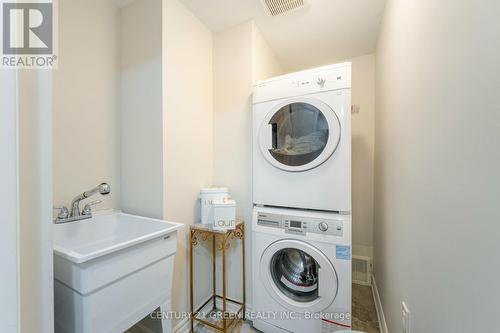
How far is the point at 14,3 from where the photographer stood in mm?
535

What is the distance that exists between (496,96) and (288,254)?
1.34 m

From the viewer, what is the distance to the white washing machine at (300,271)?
46.7 inches

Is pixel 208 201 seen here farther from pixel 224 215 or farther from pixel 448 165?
pixel 448 165

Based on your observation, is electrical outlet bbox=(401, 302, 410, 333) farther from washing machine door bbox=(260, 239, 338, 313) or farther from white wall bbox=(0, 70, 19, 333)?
white wall bbox=(0, 70, 19, 333)

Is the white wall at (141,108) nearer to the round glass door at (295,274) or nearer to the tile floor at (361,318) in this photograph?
the round glass door at (295,274)

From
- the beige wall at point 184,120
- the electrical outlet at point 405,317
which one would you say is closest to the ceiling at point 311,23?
the beige wall at point 184,120

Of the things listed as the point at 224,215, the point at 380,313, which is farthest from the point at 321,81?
the point at 380,313

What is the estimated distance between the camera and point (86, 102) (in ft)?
4.33

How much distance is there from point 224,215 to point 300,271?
2.24 feet

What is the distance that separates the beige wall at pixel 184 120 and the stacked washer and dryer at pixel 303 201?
47 cm

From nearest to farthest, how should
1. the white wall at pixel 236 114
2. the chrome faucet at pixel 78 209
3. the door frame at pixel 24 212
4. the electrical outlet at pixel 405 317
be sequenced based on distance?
the door frame at pixel 24 212 < the electrical outlet at pixel 405 317 < the chrome faucet at pixel 78 209 < the white wall at pixel 236 114

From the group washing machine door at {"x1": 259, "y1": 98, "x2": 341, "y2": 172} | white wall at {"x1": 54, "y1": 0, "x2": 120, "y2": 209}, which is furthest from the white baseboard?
white wall at {"x1": 54, "y1": 0, "x2": 120, "y2": 209}

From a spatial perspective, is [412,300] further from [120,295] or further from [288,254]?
[120,295]

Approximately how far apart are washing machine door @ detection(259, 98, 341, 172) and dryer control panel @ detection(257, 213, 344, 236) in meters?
0.33
